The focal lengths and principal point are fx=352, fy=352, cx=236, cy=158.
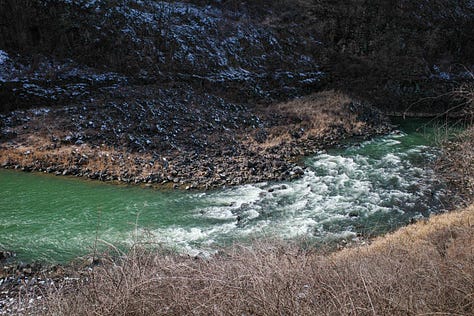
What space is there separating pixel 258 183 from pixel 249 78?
46.2 feet

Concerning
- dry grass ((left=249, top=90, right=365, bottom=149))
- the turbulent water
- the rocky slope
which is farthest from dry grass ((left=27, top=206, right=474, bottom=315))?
dry grass ((left=249, top=90, right=365, bottom=149))

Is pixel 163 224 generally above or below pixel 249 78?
below

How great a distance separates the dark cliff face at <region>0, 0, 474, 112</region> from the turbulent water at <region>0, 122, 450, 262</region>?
354 inches

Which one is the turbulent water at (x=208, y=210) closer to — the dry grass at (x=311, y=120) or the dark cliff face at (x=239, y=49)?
the dry grass at (x=311, y=120)

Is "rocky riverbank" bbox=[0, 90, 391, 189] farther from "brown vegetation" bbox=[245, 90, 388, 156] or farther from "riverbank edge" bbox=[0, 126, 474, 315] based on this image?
"riverbank edge" bbox=[0, 126, 474, 315]

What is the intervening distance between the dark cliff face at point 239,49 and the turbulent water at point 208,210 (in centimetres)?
900

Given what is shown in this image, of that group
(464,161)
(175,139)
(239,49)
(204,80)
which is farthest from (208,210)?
(239,49)

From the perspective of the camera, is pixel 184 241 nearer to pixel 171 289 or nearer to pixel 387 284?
pixel 171 289

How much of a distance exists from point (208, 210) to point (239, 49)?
19.5 meters

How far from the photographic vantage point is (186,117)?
66.3ft

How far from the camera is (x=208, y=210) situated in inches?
482

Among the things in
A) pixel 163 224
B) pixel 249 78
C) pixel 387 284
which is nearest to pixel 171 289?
pixel 387 284

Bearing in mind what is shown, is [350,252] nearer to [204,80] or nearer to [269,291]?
[269,291]

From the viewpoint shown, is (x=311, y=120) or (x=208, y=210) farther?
(x=311, y=120)
